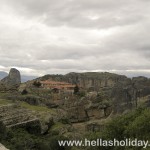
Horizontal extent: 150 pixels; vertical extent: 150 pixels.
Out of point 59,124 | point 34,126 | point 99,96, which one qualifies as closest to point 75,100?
point 99,96

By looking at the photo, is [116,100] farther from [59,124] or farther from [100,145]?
[100,145]

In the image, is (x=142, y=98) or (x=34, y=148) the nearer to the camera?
(x=34, y=148)

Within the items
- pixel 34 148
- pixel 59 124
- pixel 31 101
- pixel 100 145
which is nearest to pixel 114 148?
pixel 100 145

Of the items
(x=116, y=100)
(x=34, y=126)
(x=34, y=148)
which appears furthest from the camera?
(x=116, y=100)

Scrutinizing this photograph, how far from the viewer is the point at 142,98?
411ft

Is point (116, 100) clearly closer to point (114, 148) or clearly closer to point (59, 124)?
point (59, 124)

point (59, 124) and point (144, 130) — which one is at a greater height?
point (144, 130)

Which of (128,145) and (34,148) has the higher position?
(128,145)

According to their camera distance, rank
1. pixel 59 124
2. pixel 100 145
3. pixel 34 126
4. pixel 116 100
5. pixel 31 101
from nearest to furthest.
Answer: pixel 100 145 → pixel 34 126 → pixel 59 124 → pixel 31 101 → pixel 116 100

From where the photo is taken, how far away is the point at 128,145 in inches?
1383

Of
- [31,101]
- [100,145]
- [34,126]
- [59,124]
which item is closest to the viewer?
[100,145]

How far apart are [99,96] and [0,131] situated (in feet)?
231

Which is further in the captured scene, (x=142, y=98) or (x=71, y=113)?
(x=142, y=98)

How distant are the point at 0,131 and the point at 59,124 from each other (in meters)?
30.9
